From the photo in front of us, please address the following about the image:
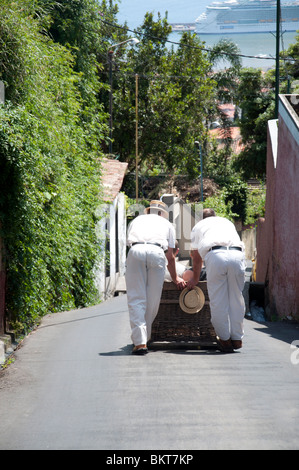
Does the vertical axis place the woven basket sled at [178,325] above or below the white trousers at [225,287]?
below

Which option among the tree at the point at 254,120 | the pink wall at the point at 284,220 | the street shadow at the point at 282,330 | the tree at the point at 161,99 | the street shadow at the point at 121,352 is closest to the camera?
the street shadow at the point at 121,352

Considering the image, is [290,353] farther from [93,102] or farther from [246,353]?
[93,102]

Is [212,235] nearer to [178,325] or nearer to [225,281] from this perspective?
[225,281]

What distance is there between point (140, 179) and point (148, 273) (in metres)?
32.4

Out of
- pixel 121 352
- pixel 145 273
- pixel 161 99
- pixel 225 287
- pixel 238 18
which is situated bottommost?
pixel 121 352

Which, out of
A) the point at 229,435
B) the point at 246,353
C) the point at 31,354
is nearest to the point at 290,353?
the point at 246,353

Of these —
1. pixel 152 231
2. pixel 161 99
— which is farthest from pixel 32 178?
pixel 161 99

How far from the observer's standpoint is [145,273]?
684 cm

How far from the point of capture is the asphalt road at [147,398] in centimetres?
407

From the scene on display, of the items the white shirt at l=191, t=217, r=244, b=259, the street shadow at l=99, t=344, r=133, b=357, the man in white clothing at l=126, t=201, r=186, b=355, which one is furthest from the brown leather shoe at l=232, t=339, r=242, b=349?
the street shadow at l=99, t=344, r=133, b=357

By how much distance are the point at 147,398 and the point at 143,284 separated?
1940 mm

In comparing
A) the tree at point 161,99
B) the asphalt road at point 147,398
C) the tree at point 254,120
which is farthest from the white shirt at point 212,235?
the tree at point 161,99

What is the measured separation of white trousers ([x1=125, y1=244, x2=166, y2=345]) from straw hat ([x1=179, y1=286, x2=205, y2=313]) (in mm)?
327

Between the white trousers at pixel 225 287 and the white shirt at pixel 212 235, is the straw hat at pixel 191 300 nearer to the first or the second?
the white trousers at pixel 225 287
